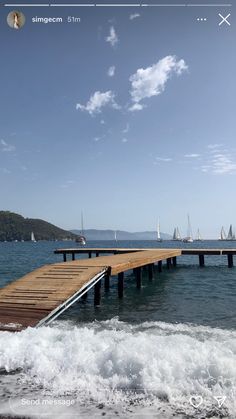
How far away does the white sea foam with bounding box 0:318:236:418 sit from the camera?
17.4 feet

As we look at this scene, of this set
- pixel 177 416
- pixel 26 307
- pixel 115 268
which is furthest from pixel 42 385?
pixel 115 268

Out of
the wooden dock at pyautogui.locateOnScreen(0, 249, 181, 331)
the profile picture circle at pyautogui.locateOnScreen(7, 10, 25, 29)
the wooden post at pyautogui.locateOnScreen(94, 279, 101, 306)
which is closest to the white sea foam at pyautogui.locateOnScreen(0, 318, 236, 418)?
the wooden dock at pyautogui.locateOnScreen(0, 249, 181, 331)

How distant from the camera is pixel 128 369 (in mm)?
6133

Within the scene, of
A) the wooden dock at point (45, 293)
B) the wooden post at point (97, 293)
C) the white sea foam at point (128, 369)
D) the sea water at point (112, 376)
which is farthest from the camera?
the wooden post at point (97, 293)

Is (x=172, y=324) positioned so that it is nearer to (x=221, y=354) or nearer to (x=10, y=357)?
(x=221, y=354)

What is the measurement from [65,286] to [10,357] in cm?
540

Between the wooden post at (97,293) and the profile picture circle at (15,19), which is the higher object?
the profile picture circle at (15,19)

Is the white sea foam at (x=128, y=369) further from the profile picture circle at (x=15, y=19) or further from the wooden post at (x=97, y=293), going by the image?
the wooden post at (x=97, y=293)

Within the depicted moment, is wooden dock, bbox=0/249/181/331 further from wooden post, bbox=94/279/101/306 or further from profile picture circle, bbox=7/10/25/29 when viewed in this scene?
profile picture circle, bbox=7/10/25/29

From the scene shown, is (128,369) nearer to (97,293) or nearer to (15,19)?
(15,19)

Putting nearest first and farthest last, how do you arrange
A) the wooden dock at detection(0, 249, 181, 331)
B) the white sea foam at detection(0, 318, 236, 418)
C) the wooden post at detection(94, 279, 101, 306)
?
the white sea foam at detection(0, 318, 236, 418), the wooden dock at detection(0, 249, 181, 331), the wooden post at detection(94, 279, 101, 306)

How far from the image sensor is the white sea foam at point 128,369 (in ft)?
17.4

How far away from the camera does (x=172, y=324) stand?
461 inches

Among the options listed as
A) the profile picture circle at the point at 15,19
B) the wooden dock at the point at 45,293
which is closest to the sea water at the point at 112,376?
the wooden dock at the point at 45,293
